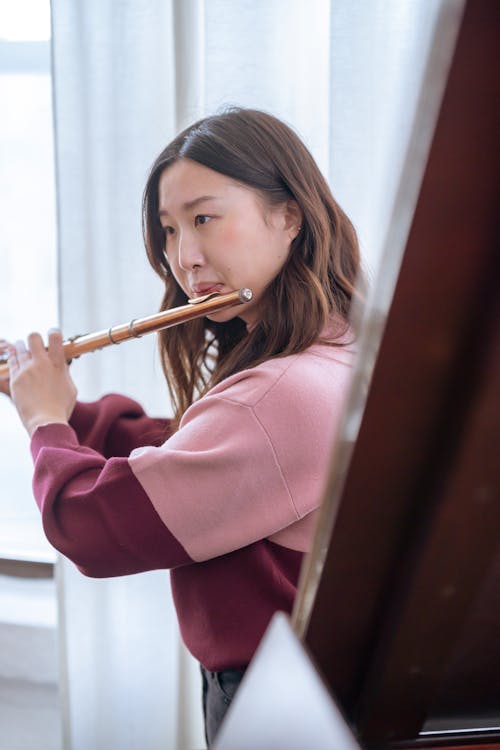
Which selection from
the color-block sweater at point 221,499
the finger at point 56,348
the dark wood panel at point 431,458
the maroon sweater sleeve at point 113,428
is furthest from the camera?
the maroon sweater sleeve at point 113,428

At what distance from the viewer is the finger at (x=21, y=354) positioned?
1059mm

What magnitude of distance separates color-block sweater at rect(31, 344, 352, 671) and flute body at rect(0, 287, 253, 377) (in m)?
0.12

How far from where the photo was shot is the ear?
952 millimetres

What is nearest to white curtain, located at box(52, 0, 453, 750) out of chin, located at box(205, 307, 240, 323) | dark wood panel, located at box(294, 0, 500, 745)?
Result: chin, located at box(205, 307, 240, 323)

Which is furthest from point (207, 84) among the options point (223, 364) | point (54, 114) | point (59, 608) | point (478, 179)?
point (478, 179)

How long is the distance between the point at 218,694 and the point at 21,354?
494 millimetres

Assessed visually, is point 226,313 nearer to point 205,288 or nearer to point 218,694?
point 205,288

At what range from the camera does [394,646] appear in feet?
1.01

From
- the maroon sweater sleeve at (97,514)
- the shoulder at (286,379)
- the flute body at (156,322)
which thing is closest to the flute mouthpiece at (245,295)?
the flute body at (156,322)

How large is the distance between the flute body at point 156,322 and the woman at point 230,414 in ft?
0.06

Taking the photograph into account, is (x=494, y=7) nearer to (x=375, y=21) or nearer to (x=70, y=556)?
(x=70, y=556)

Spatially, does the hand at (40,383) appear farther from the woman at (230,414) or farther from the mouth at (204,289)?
the mouth at (204,289)

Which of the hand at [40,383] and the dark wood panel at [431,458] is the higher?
the dark wood panel at [431,458]

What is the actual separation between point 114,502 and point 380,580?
525 mm
